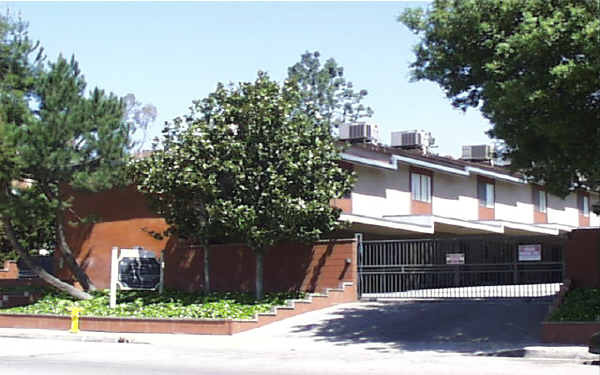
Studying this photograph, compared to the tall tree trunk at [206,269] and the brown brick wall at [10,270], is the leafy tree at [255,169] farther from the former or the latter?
the brown brick wall at [10,270]

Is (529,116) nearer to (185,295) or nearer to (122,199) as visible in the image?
(185,295)

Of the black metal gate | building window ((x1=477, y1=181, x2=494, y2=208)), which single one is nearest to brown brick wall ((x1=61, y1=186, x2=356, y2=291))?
the black metal gate

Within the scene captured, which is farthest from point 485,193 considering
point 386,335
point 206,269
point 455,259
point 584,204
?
point 386,335

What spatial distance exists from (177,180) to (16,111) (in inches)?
237

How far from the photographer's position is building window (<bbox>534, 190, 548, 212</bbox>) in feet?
136

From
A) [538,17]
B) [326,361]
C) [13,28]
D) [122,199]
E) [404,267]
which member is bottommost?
[326,361]

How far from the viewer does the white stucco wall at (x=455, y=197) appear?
116 feet

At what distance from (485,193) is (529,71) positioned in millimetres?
22857

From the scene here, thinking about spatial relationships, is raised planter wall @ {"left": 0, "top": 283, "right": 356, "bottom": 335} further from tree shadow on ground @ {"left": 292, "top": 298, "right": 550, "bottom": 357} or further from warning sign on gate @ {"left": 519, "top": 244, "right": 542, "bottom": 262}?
warning sign on gate @ {"left": 519, "top": 244, "right": 542, "bottom": 262}

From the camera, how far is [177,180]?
24.2 meters

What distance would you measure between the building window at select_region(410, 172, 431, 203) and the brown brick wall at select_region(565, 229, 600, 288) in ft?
39.9

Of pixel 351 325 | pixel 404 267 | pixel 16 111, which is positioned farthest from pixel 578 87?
pixel 16 111

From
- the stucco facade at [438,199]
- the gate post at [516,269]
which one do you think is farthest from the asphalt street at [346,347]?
the stucco facade at [438,199]

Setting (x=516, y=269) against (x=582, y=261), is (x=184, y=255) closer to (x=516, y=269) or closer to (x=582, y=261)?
(x=516, y=269)
